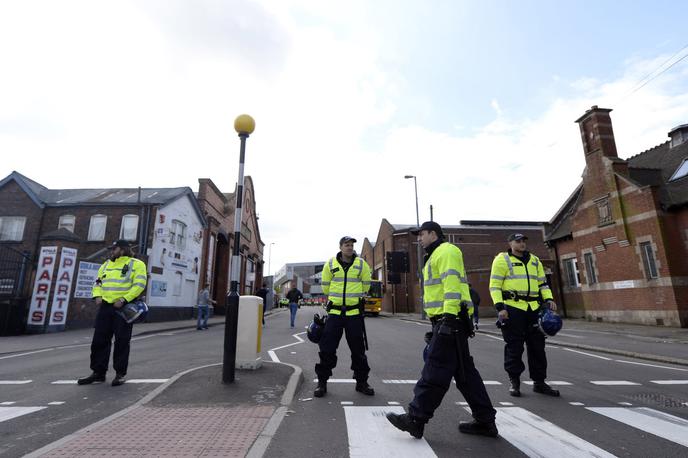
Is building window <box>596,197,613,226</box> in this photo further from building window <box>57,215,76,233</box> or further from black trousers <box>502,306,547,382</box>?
building window <box>57,215,76,233</box>

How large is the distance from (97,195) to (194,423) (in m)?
25.0

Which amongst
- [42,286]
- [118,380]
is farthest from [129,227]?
[118,380]

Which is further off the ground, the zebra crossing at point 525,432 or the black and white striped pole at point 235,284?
the black and white striped pole at point 235,284

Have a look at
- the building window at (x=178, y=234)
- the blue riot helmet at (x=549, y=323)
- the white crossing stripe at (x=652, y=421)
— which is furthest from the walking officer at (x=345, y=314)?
the building window at (x=178, y=234)

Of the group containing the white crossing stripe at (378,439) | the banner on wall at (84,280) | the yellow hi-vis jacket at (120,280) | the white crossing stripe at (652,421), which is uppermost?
the banner on wall at (84,280)

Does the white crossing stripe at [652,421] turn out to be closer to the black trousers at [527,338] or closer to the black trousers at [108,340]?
the black trousers at [527,338]

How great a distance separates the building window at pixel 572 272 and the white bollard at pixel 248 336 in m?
21.8

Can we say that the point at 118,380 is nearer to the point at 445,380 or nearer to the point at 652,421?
the point at 445,380

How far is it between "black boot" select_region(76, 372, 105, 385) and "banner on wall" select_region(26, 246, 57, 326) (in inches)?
422

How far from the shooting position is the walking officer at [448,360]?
3.08m

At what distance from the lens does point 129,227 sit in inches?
820

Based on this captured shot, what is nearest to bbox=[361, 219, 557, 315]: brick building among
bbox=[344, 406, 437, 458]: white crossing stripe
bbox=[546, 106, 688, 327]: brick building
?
bbox=[546, 106, 688, 327]: brick building

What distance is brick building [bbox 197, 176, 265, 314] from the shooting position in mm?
25938

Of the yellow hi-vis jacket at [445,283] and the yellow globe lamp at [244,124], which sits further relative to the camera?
the yellow globe lamp at [244,124]
